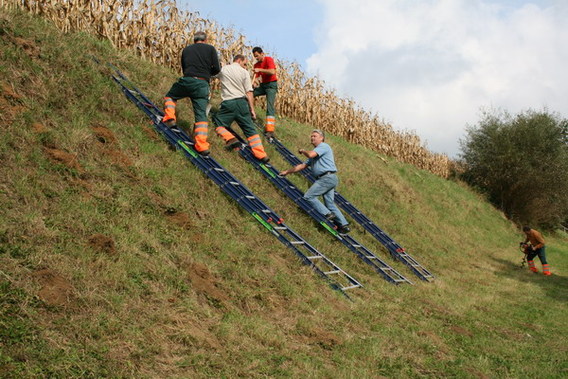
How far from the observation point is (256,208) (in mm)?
7449

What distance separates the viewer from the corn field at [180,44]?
429 inches

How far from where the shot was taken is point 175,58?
522 inches

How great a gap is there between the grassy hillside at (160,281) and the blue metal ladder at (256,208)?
6.7 inches

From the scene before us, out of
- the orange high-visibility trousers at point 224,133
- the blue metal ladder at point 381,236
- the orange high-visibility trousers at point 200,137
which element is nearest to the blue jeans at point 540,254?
the blue metal ladder at point 381,236

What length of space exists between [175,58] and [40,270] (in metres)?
10.4

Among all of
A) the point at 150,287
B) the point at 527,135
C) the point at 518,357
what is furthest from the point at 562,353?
the point at 527,135

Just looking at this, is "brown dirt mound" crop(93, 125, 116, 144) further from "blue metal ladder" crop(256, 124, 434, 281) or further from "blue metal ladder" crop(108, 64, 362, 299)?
"blue metal ladder" crop(256, 124, 434, 281)

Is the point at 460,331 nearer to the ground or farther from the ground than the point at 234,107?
nearer to the ground

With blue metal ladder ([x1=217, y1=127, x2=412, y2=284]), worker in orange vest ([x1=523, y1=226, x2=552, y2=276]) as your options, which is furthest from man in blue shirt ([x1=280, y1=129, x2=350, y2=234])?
worker in orange vest ([x1=523, y1=226, x2=552, y2=276])

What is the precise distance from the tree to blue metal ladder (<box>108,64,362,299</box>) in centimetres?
2298

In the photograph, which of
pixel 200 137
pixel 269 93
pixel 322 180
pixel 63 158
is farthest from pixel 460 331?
pixel 269 93

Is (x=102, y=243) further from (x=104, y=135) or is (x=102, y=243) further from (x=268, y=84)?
(x=268, y=84)

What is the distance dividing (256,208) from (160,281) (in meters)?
2.91

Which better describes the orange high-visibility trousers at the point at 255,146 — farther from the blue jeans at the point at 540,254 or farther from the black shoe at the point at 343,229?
the blue jeans at the point at 540,254
